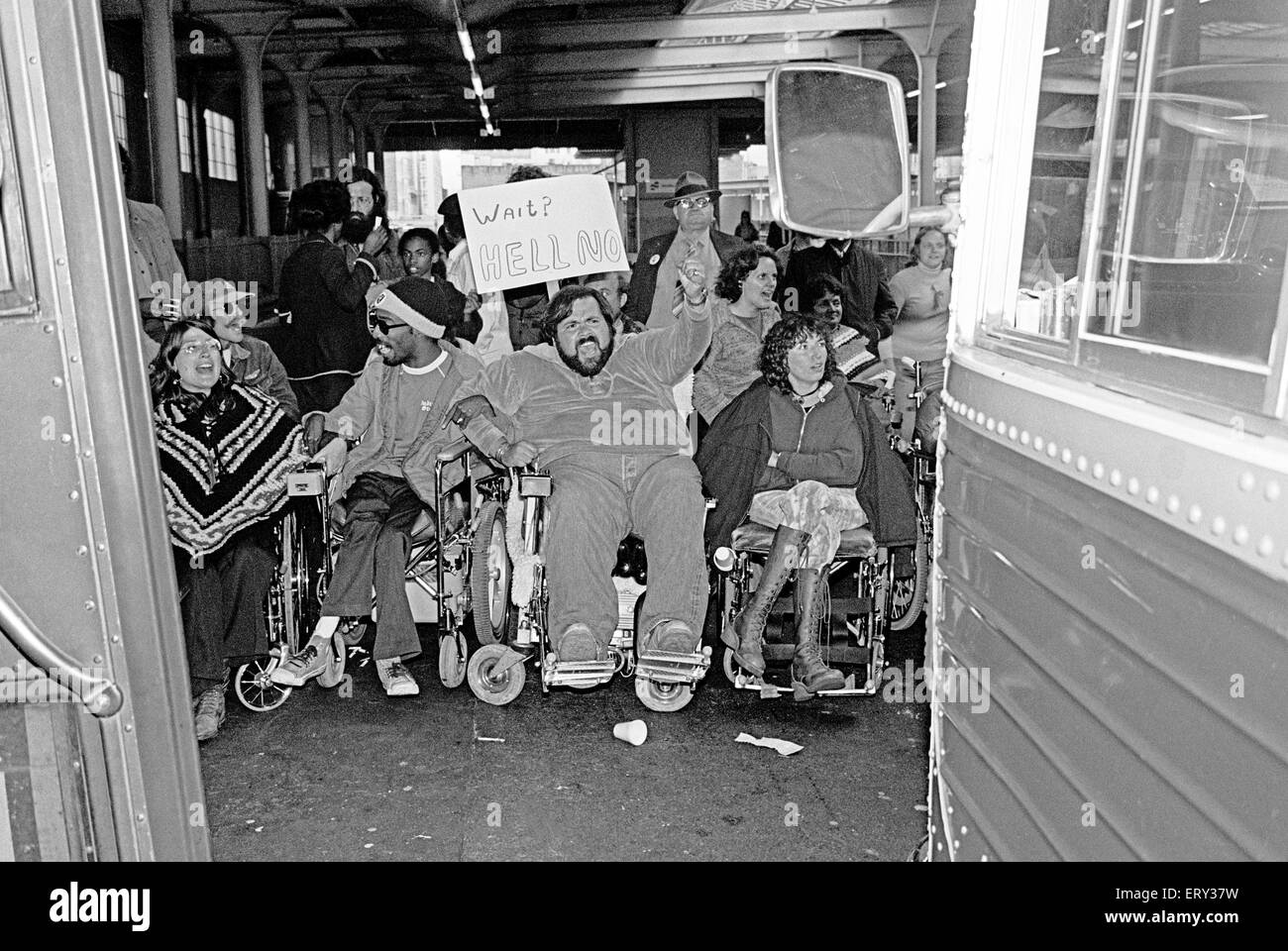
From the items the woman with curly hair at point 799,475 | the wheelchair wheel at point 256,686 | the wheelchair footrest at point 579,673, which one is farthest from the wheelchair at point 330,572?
the woman with curly hair at point 799,475

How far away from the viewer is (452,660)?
192 inches

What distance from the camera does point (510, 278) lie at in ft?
15.8

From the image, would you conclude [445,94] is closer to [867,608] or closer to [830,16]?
[830,16]

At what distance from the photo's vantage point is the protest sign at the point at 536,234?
4.77 metres

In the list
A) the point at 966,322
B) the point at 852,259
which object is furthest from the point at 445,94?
→ the point at 966,322

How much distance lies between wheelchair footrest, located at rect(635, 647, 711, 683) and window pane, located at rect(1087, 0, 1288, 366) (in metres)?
3.07

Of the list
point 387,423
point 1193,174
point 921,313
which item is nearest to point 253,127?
point 921,313

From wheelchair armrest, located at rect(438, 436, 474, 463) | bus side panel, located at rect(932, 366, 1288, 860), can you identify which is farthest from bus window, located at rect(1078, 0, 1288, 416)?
wheelchair armrest, located at rect(438, 436, 474, 463)

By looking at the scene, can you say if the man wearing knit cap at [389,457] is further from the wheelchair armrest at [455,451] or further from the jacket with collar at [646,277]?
the jacket with collar at [646,277]

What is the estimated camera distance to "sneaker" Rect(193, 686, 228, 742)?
14.4 ft

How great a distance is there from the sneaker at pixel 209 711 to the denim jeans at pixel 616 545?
1.22 m

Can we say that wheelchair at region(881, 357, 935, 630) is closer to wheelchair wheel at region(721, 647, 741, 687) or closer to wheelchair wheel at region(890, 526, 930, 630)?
wheelchair wheel at region(890, 526, 930, 630)

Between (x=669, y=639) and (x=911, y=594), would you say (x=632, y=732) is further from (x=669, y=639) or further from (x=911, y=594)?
(x=911, y=594)

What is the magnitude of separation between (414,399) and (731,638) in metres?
1.62
